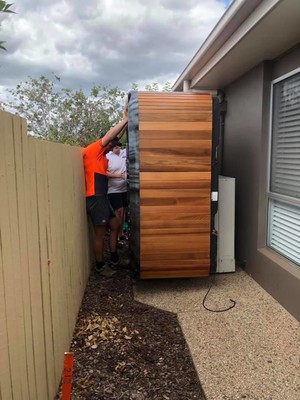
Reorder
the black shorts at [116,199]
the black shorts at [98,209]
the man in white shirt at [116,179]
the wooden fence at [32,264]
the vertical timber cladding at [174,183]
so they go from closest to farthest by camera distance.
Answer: the wooden fence at [32,264] < the vertical timber cladding at [174,183] < the black shorts at [98,209] < the man in white shirt at [116,179] < the black shorts at [116,199]

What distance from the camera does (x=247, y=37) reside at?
3.40 metres

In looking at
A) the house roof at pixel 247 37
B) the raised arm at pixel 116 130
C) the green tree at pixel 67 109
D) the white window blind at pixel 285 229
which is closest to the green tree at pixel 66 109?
the green tree at pixel 67 109

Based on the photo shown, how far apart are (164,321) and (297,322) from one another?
1266mm

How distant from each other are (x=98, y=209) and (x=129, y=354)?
1.95m

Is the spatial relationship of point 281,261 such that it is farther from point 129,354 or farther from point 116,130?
point 116,130

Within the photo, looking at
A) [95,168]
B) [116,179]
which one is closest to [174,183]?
[95,168]

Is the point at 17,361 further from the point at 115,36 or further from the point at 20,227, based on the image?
the point at 115,36

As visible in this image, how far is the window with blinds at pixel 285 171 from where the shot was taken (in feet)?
11.8

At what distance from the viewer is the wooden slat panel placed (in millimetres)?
3729

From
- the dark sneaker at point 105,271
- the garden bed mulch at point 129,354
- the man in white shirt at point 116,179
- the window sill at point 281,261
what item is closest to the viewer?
the garden bed mulch at point 129,354

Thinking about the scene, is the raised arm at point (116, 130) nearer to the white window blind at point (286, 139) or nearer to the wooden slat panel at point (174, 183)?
the wooden slat panel at point (174, 183)

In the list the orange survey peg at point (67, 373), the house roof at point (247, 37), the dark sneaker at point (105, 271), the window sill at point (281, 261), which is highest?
the house roof at point (247, 37)

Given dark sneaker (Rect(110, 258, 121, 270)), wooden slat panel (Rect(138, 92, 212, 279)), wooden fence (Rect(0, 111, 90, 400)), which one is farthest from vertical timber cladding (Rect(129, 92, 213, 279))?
wooden fence (Rect(0, 111, 90, 400))

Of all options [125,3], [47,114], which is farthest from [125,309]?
[47,114]
